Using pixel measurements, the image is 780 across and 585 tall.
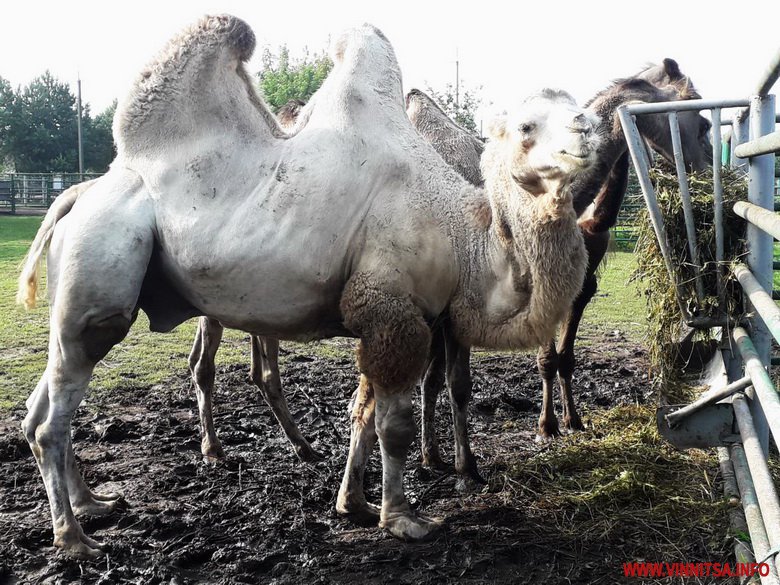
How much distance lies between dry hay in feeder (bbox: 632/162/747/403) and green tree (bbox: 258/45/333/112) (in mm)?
24397

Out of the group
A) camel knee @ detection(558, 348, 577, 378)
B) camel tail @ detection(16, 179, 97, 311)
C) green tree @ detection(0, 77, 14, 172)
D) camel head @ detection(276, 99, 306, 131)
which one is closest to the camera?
camel tail @ detection(16, 179, 97, 311)

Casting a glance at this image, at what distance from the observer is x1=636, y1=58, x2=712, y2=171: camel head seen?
575cm

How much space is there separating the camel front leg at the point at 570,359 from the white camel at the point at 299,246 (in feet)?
6.43

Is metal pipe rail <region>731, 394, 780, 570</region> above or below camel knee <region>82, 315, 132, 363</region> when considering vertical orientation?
below

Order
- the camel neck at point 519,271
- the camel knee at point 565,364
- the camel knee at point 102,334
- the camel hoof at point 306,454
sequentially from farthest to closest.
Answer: the camel knee at point 565,364 < the camel hoof at point 306,454 < the camel knee at point 102,334 < the camel neck at point 519,271

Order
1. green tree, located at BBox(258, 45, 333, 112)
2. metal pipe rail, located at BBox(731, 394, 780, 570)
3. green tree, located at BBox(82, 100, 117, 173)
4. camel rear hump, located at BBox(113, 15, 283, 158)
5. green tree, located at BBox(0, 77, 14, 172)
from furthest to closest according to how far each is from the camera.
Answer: green tree, located at BBox(82, 100, 117, 173)
green tree, located at BBox(0, 77, 14, 172)
green tree, located at BBox(258, 45, 333, 112)
camel rear hump, located at BBox(113, 15, 283, 158)
metal pipe rail, located at BBox(731, 394, 780, 570)

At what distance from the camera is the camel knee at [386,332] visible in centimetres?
388

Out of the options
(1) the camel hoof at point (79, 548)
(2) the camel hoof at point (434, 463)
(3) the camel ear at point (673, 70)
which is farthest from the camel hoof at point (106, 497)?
(3) the camel ear at point (673, 70)

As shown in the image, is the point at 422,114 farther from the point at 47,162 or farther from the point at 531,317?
the point at 47,162

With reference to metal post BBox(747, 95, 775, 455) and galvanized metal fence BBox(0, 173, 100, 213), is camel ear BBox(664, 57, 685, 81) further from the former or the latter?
galvanized metal fence BBox(0, 173, 100, 213)

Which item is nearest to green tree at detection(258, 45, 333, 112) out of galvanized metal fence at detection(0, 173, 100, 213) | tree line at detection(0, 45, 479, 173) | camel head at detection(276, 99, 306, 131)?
galvanized metal fence at detection(0, 173, 100, 213)

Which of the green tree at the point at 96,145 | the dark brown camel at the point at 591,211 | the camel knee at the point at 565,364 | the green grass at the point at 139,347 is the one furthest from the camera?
the green tree at the point at 96,145

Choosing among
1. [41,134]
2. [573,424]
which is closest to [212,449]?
[573,424]

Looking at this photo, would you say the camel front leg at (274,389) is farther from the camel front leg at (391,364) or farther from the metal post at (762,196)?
the metal post at (762,196)
